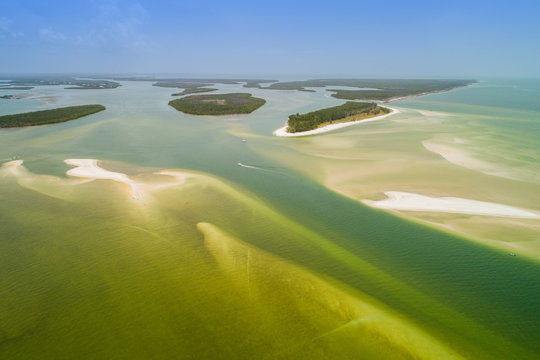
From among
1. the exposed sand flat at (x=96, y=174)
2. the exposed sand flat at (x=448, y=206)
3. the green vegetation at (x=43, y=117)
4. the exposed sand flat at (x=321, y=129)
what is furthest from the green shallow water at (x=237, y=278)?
the green vegetation at (x=43, y=117)

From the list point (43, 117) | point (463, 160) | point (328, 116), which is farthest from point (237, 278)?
point (43, 117)

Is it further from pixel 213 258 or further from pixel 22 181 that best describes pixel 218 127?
pixel 213 258

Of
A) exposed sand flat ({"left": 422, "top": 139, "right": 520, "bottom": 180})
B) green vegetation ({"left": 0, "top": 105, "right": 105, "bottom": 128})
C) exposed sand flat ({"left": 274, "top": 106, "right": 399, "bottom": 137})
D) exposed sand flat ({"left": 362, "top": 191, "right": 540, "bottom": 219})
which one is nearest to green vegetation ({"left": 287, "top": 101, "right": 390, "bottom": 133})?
exposed sand flat ({"left": 274, "top": 106, "right": 399, "bottom": 137})

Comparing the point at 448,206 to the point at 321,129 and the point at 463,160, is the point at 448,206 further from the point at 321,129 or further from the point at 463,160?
the point at 321,129

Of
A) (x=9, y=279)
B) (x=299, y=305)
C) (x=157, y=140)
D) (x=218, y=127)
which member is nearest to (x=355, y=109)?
(x=218, y=127)

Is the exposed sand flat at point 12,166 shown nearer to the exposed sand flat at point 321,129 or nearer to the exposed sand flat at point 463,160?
the exposed sand flat at point 321,129

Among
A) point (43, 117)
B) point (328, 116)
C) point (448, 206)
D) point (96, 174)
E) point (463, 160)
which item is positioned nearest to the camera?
point (448, 206)

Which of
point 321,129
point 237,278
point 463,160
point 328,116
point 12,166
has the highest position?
point 328,116
